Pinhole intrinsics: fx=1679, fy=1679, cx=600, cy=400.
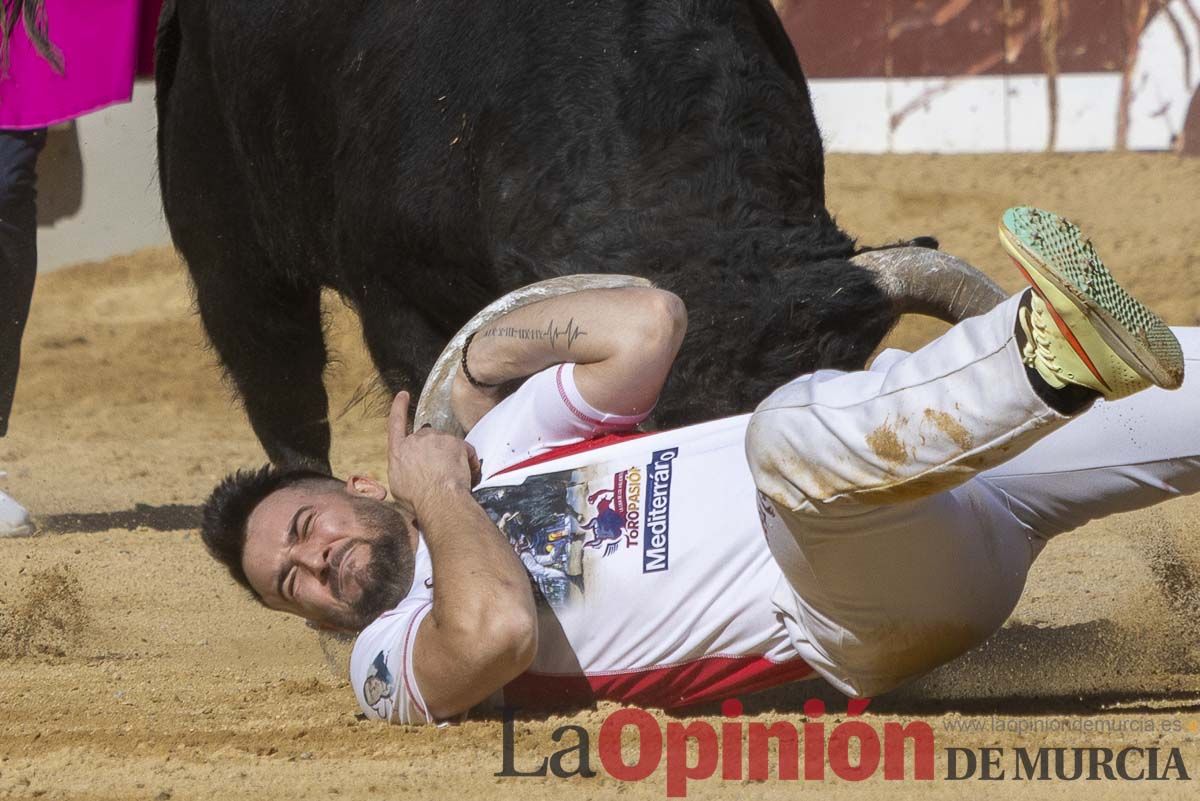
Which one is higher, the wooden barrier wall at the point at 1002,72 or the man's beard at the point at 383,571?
the wooden barrier wall at the point at 1002,72

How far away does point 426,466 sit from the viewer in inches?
114

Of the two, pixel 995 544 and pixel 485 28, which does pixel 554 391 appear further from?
pixel 485 28

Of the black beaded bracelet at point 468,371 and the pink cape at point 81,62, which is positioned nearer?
the black beaded bracelet at point 468,371

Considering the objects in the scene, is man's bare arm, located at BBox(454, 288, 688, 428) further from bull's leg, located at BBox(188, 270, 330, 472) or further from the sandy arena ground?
bull's leg, located at BBox(188, 270, 330, 472)

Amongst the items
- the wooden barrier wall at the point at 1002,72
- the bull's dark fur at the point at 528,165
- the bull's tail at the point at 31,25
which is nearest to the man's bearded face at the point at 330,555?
the bull's dark fur at the point at 528,165

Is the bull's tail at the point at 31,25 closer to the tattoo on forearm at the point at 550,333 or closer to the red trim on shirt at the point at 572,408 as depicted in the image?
the tattoo on forearm at the point at 550,333

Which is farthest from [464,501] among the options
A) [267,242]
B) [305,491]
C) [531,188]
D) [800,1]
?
[800,1]

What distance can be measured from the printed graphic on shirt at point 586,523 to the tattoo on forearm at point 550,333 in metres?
0.22

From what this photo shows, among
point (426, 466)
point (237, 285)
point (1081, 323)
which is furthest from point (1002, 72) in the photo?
point (1081, 323)

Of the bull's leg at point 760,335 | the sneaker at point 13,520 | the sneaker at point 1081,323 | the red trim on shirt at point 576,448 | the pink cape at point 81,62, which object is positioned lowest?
the sneaker at point 13,520

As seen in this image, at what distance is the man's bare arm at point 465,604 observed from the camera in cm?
259

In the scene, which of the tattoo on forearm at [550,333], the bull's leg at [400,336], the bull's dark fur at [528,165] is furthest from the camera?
the bull's leg at [400,336]

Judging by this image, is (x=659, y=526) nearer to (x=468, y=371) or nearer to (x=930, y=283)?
(x=468, y=371)

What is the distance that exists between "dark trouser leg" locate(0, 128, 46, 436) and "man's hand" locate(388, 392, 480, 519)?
2.77 m
